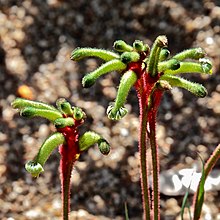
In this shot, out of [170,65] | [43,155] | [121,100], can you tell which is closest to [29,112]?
[43,155]

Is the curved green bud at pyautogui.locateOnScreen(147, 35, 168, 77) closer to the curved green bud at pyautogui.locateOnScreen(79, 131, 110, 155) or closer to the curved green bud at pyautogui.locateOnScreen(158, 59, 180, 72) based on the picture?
the curved green bud at pyautogui.locateOnScreen(158, 59, 180, 72)

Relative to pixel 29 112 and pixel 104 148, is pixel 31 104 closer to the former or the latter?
pixel 29 112

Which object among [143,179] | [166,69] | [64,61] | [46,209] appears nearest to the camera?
[166,69]

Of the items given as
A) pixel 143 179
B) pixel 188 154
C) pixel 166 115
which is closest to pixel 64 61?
pixel 166 115

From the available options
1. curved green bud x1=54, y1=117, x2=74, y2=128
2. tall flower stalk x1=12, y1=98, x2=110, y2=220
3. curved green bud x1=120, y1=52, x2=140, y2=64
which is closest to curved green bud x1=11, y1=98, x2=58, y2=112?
tall flower stalk x1=12, y1=98, x2=110, y2=220

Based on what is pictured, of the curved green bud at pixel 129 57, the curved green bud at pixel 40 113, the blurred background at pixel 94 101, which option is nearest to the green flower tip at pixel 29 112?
the curved green bud at pixel 40 113

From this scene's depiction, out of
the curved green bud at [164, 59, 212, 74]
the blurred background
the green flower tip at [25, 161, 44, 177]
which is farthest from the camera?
the blurred background

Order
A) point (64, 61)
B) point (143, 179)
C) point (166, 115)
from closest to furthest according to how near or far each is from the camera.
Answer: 1. point (143, 179)
2. point (166, 115)
3. point (64, 61)

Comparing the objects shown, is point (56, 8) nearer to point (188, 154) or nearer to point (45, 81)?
point (45, 81)
